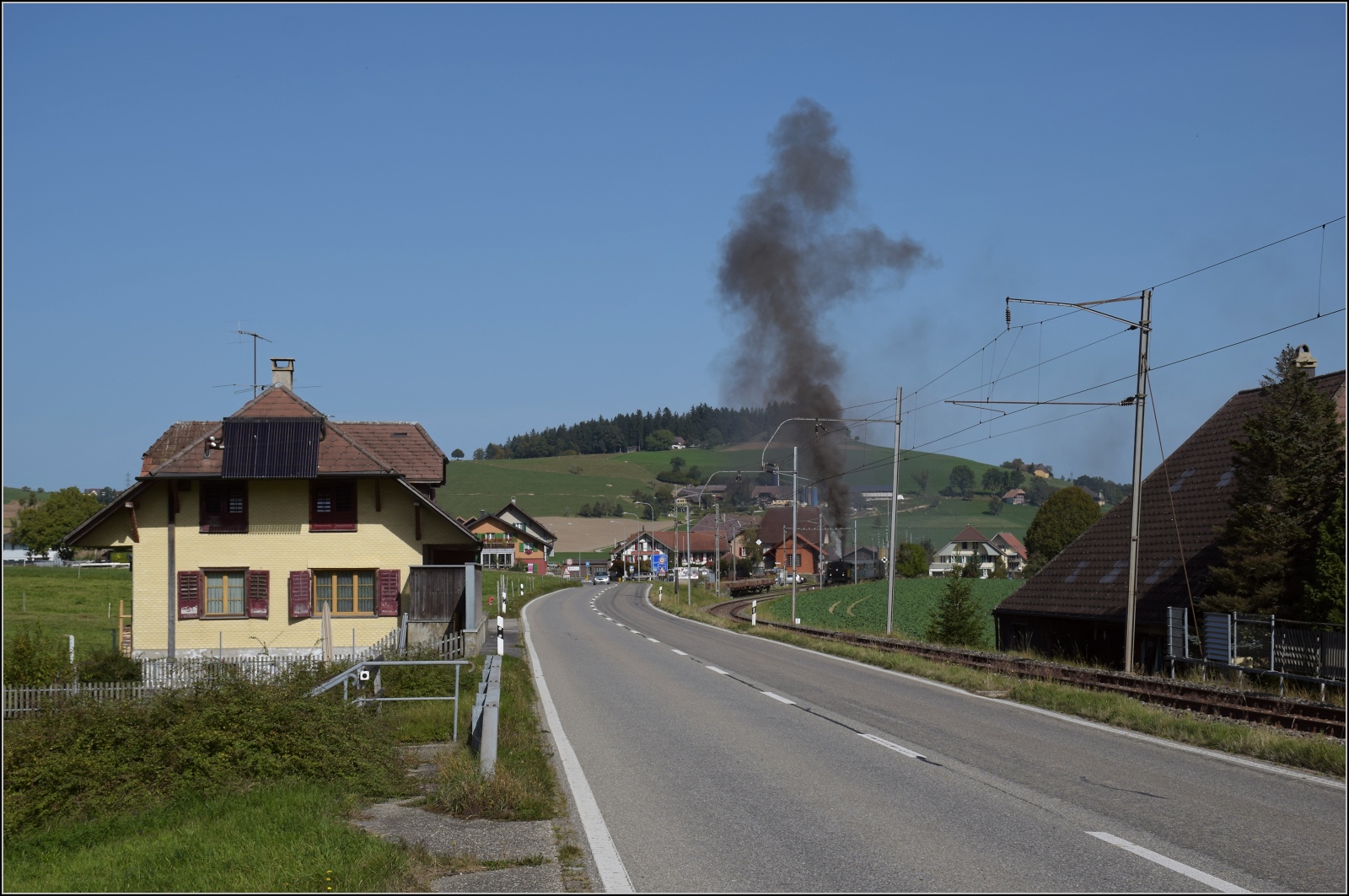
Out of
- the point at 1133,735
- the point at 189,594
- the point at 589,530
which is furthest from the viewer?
the point at 589,530

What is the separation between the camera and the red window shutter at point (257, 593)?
105 ft

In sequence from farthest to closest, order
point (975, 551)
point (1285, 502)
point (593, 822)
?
point (975, 551) → point (1285, 502) → point (593, 822)

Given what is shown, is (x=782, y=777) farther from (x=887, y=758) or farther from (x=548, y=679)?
(x=548, y=679)

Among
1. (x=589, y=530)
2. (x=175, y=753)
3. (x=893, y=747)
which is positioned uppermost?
(x=175, y=753)

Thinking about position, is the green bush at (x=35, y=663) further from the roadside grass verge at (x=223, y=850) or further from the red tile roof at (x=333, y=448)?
the roadside grass verge at (x=223, y=850)

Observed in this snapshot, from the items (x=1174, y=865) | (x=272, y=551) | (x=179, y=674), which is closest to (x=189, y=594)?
(x=272, y=551)

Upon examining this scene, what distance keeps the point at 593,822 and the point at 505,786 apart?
862mm

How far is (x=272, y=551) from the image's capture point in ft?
107

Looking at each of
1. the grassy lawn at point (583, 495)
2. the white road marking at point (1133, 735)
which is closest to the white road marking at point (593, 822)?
the white road marking at point (1133, 735)

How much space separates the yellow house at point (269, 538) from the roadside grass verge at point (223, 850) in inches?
858

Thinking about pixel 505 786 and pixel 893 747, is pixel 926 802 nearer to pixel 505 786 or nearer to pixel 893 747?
pixel 893 747

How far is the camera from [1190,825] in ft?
27.8

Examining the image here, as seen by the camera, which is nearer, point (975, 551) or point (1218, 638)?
point (1218, 638)

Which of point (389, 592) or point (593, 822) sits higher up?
point (593, 822)
